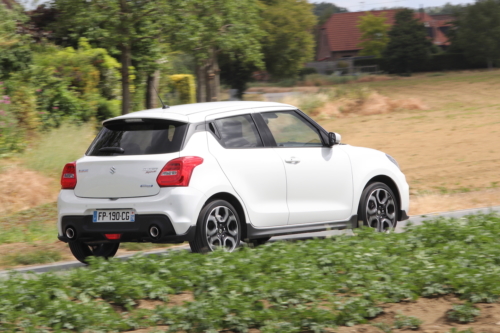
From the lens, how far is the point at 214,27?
1947 cm

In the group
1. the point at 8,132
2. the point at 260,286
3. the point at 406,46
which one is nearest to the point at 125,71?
the point at 8,132

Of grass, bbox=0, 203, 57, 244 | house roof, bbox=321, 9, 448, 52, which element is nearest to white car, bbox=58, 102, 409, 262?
grass, bbox=0, 203, 57, 244

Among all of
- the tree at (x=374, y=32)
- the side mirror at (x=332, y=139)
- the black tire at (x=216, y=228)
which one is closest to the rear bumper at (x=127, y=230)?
the black tire at (x=216, y=228)

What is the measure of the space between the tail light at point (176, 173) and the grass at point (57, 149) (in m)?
8.77

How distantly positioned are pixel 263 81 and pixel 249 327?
257 feet

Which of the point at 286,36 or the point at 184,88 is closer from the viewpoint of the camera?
the point at 184,88

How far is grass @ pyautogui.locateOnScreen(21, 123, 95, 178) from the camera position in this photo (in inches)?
639

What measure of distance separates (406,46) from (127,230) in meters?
68.8

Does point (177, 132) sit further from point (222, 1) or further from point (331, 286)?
point (222, 1)

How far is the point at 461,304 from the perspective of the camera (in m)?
5.88

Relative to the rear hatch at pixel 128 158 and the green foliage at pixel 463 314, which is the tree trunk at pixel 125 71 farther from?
the green foliage at pixel 463 314

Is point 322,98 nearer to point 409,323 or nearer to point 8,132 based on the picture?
point 8,132

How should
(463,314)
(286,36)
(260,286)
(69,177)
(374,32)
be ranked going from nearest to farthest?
(463,314)
(260,286)
(69,177)
(286,36)
(374,32)

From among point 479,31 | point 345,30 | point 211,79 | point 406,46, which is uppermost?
point 345,30
